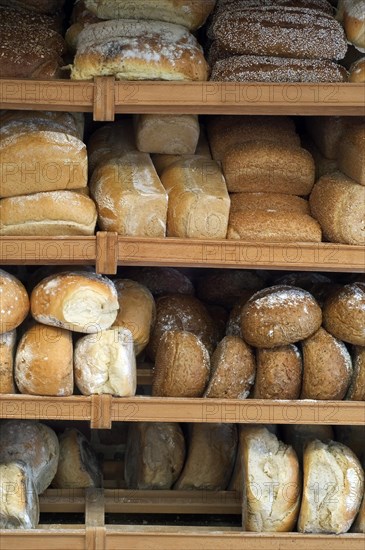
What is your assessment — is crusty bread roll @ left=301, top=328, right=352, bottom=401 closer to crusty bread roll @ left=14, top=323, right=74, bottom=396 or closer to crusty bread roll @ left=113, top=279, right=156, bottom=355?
crusty bread roll @ left=113, top=279, right=156, bottom=355

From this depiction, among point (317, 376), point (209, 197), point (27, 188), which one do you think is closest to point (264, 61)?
point (209, 197)

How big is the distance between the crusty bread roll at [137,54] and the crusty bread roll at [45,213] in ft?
1.40

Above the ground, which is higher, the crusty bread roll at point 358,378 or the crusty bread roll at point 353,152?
the crusty bread roll at point 353,152

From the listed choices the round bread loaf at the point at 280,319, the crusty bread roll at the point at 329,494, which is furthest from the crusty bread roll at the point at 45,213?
the crusty bread roll at the point at 329,494

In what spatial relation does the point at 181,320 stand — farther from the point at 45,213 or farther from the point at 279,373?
the point at 45,213

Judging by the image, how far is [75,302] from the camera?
2967 mm

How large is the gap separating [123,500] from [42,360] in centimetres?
A: 72

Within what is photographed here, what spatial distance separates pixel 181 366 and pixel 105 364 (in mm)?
270

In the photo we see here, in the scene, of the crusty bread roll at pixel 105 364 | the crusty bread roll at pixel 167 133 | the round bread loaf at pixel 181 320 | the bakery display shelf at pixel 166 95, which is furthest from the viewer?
the round bread loaf at pixel 181 320

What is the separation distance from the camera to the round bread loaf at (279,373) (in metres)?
3.08

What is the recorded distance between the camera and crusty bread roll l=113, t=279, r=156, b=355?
125 inches

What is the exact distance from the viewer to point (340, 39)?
3074mm

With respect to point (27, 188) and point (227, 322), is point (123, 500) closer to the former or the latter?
point (227, 322)

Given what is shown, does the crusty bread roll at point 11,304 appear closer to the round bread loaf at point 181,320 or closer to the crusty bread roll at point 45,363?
the crusty bread roll at point 45,363
